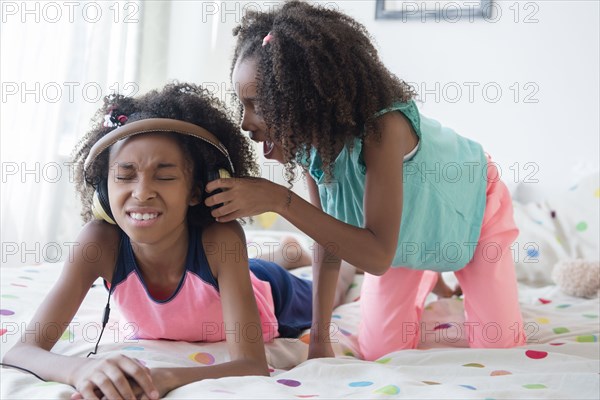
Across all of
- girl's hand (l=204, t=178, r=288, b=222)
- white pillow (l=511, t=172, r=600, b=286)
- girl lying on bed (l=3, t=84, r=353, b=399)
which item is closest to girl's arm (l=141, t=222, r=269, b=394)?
girl lying on bed (l=3, t=84, r=353, b=399)

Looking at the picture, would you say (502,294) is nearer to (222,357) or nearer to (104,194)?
(222,357)

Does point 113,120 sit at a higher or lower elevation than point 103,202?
higher

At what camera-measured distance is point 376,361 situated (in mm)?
1267

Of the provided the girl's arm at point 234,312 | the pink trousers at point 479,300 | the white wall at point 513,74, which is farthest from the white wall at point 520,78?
the girl's arm at point 234,312

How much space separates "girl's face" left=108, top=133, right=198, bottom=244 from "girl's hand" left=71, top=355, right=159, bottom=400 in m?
0.24

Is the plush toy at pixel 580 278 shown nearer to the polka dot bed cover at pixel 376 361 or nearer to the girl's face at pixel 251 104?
the polka dot bed cover at pixel 376 361

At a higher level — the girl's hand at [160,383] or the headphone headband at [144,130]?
the headphone headband at [144,130]

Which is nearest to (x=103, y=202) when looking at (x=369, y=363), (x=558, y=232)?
(x=369, y=363)

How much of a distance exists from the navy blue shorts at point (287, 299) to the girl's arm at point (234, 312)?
30 centimetres

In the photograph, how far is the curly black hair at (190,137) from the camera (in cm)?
116

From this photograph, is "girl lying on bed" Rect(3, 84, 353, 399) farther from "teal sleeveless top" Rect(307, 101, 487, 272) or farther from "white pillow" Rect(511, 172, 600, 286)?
"white pillow" Rect(511, 172, 600, 286)

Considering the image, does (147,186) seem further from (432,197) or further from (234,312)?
(432,197)

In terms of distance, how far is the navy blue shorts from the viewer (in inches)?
56.6

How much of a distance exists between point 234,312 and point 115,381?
254mm
